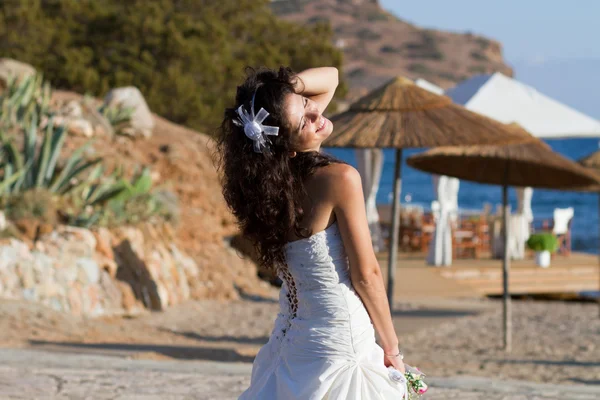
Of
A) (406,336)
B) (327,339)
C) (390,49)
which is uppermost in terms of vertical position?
(390,49)

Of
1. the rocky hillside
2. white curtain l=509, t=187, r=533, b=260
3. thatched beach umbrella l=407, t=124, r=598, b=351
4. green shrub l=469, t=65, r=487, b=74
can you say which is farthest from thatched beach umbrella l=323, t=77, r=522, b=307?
green shrub l=469, t=65, r=487, b=74

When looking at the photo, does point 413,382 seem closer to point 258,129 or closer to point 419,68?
point 258,129

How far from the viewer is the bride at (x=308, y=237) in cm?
269

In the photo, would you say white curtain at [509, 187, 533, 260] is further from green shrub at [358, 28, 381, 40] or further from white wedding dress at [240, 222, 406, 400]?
green shrub at [358, 28, 381, 40]

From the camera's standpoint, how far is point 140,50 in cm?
2597

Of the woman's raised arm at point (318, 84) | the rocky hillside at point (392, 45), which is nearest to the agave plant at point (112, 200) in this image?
the woman's raised arm at point (318, 84)

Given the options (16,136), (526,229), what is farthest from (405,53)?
(16,136)

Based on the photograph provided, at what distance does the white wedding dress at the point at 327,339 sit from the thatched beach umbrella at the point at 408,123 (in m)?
5.27

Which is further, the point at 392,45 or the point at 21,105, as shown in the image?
the point at 392,45

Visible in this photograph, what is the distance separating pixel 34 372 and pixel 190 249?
740cm

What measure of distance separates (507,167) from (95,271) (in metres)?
4.47

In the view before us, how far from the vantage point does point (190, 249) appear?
13188 millimetres

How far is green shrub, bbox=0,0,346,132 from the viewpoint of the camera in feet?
80.2

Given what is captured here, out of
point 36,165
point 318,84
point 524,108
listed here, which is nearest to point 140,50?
point 524,108
